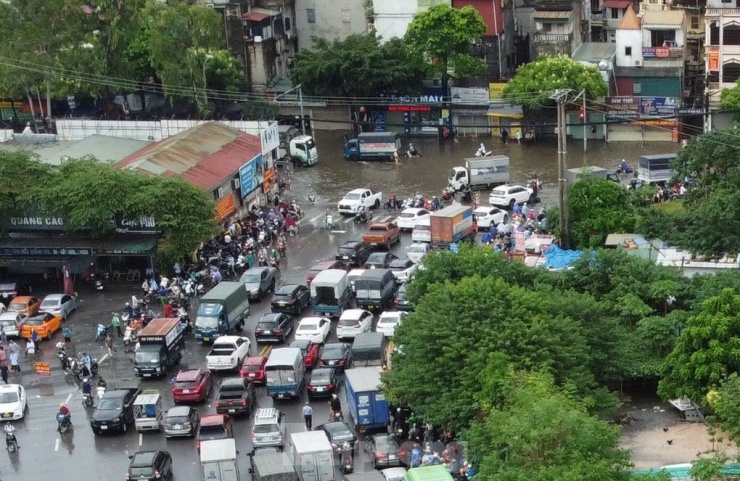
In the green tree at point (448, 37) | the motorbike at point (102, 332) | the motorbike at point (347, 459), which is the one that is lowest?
the motorbike at point (347, 459)

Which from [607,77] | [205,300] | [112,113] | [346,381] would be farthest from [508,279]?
[112,113]

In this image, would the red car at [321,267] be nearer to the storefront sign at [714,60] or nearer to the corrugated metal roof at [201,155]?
the corrugated metal roof at [201,155]

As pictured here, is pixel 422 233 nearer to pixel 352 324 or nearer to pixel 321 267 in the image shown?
pixel 321 267

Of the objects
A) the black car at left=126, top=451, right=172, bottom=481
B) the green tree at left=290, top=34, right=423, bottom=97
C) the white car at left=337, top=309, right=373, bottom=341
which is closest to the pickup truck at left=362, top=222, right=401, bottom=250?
the white car at left=337, top=309, right=373, bottom=341

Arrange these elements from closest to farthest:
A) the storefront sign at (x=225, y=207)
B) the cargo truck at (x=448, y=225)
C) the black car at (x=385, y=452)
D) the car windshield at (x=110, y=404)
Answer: the black car at (x=385, y=452) < the car windshield at (x=110, y=404) < the cargo truck at (x=448, y=225) < the storefront sign at (x=225, y=207)

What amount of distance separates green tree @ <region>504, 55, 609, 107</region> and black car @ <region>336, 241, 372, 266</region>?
72.1 feet

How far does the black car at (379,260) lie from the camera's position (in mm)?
63500

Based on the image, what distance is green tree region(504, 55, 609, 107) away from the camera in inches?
3285

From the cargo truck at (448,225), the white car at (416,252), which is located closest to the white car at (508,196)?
the cargo truck at (448,225)

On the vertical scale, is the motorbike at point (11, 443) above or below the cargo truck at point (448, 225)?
below

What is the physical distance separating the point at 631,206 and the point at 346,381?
66.6 ft

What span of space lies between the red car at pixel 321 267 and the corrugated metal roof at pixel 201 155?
26.2 feet

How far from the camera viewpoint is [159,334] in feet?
178

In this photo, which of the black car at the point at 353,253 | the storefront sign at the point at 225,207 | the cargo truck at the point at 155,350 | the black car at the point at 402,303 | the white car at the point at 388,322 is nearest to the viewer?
the cargo truck at the point at 155,350
